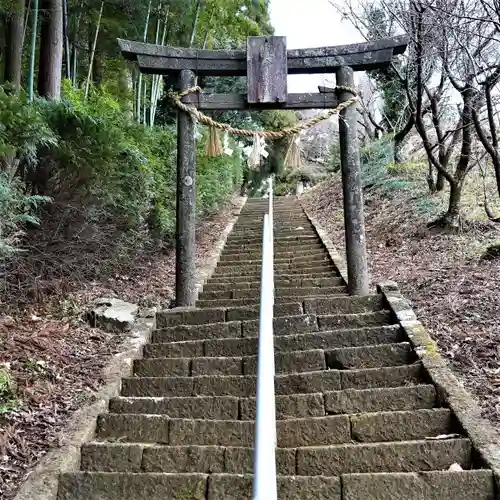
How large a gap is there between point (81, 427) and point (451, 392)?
2461 mm

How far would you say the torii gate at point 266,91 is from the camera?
571cm

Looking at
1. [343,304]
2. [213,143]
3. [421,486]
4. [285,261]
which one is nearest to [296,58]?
[213,143]

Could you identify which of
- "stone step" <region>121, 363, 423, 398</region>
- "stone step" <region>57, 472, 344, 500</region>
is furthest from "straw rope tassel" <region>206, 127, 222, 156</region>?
"stone step" <region>57, 472, 344, 500</region>

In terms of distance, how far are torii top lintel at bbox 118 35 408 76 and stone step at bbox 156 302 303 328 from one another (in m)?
2.66

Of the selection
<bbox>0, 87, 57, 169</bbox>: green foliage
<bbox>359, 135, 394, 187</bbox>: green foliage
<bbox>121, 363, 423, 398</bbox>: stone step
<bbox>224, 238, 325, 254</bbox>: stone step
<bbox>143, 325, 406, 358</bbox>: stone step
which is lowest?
<bbox>121, 363, 423, 398</bbox>: stone step

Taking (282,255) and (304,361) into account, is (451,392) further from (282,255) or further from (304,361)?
(282,255)

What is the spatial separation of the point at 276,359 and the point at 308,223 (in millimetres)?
7123

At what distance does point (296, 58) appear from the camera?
5852mm

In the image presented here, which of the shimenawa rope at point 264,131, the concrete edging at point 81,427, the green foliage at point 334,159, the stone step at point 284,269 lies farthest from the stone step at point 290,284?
the green foliage at point 334,159

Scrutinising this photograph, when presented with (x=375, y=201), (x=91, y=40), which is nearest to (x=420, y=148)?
(x=375, y=201)

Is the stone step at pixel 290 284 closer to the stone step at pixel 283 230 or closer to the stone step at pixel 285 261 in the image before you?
the stone step at pixel 285 261

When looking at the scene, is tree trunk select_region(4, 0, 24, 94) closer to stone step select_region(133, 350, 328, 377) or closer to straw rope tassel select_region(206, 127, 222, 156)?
straw rope tassel select_region(206, 127, 222, 156)

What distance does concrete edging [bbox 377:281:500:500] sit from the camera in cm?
288

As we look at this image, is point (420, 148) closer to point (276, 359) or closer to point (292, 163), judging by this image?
point (292, 163)
